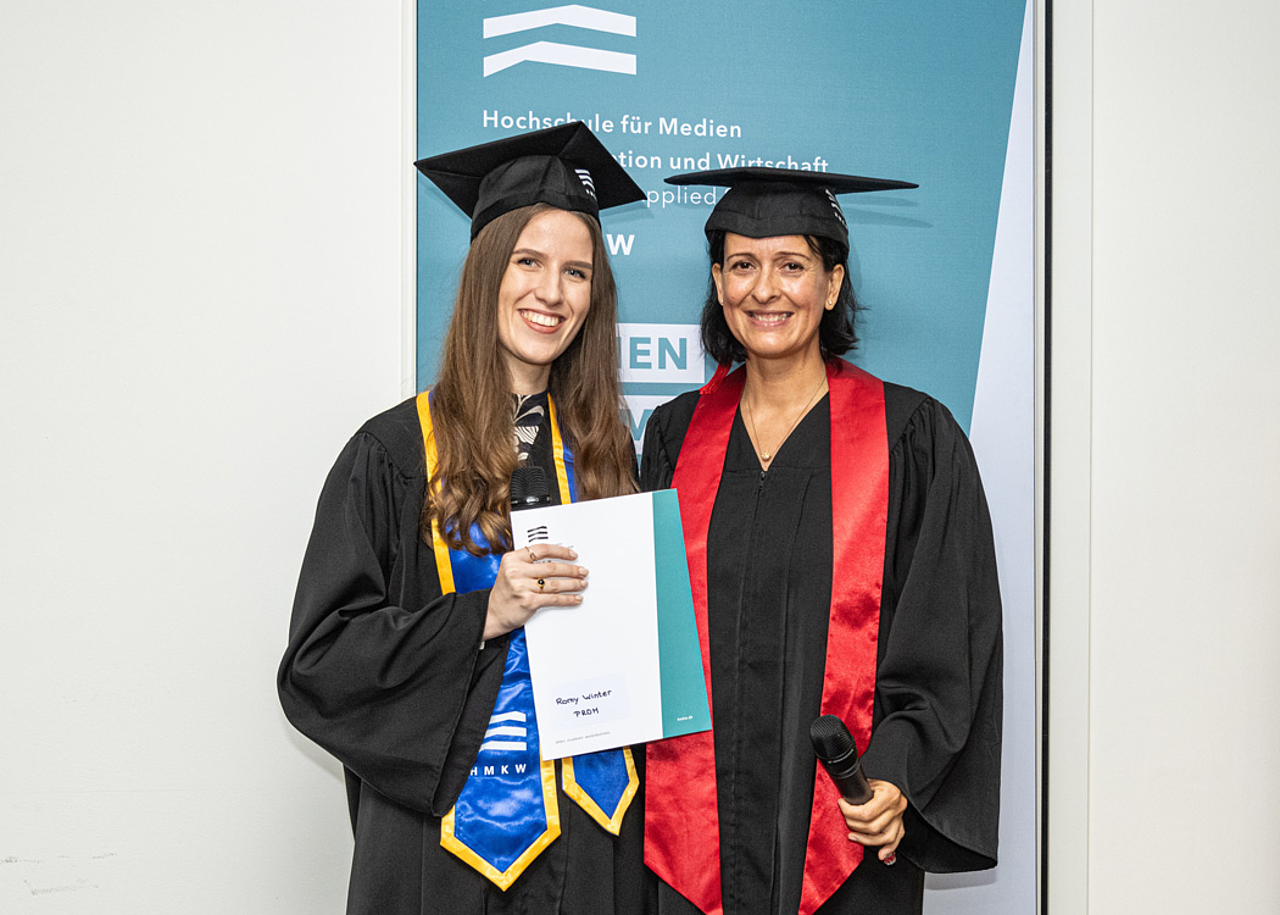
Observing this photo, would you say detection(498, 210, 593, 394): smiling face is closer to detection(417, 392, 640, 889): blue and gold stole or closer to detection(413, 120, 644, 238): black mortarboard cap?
detection(413, 120, 644, 238): black mortarboard cap

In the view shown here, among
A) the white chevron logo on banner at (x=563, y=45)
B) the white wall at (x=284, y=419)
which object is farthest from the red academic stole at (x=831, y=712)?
the white chevron logo on banner at (x=563, y=45)

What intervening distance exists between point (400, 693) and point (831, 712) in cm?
75

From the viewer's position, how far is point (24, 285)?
211 centimetres

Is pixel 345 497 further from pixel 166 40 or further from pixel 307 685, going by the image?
pixel 166 40

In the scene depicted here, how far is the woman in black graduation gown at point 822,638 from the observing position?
1.63m

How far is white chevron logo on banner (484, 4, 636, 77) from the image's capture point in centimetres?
221

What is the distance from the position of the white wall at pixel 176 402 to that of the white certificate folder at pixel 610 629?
92 centimetres

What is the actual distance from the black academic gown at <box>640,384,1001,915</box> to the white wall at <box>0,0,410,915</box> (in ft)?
3.45

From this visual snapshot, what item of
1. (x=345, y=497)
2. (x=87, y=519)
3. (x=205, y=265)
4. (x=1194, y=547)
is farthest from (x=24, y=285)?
(x=1194, y=547)

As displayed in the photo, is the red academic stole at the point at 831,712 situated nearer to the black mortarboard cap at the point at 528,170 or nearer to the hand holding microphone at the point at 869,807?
the hand holding microphone at the point at 869,807

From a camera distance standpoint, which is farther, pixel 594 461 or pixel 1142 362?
pixel 1142 362

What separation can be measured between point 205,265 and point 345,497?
90cm

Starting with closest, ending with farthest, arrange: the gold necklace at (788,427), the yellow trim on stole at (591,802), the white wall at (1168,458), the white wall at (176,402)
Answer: the yellow trim on stole at (591,802) < the gold necklace at (788,427) < the white wall at (176,402) < the white wall at (1168,458)

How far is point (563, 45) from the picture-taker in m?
2.24
